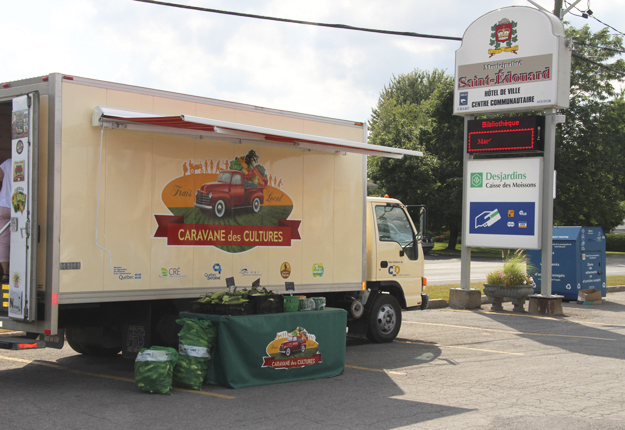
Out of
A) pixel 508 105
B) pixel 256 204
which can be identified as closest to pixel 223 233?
pixel 256 204

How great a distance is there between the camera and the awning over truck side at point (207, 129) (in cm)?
706

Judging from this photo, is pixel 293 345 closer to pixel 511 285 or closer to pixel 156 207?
pixel 156 207

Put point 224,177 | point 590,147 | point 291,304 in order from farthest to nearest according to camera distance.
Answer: point 590,147
point 224,177
point 291,304

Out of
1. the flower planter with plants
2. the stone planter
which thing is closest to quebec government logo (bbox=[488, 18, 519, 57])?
the flower planter with plants

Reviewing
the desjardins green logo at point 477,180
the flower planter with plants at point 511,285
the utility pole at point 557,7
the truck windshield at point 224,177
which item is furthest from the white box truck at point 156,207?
the utility pole at point 557,7

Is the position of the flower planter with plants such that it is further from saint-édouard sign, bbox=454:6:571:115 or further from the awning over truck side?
the awning over truck side

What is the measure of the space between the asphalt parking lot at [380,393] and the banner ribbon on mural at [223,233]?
1725 millimetres

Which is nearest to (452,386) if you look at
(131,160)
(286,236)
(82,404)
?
(286,236)

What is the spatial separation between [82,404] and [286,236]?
11.3ft

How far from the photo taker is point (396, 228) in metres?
11.1

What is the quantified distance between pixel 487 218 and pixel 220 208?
9.00 metres

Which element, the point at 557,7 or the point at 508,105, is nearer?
the point at 508,105

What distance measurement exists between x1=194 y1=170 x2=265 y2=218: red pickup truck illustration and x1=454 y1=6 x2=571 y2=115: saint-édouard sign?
8.61 meters

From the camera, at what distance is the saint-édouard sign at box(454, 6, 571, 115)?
14.6 m
